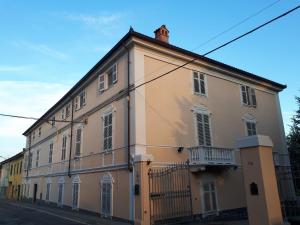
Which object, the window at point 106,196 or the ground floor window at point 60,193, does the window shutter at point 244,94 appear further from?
the ground floor window at point 60,193

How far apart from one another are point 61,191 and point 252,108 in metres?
15.8

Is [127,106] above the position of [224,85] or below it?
below

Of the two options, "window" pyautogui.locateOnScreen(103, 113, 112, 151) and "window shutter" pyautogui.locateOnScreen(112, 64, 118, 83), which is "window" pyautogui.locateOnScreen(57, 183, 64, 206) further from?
"window shutter" pyautogui.locateOnScreen(112, 64, 118, 83)

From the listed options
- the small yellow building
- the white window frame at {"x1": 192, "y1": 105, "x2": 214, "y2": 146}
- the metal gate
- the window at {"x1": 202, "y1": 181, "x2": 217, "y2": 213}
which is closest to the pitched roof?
the white window frame at {"x1": 192, "y1": 105, "x2": 214, "y2": 146}

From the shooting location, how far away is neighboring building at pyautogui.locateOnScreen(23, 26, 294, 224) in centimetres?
1443

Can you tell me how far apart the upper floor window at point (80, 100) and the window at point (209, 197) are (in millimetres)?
10494

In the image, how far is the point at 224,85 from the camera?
1956cm

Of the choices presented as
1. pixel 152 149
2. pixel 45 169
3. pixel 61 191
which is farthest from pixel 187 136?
pixel 45 169

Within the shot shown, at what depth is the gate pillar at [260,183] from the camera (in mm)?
7809

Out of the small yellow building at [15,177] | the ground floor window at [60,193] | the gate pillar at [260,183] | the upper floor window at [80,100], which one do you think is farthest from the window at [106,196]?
the small yellow building at [15,177]

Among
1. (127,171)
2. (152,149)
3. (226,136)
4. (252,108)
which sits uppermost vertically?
(252,108)

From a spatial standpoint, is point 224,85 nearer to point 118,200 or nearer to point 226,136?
point 226,136

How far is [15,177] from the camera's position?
42906 mm

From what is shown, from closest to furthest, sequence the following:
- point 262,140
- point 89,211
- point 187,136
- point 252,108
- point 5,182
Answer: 1. point 262,140
2. point 187,136
3. point 89,211
4. point 252,108
5. point 5,182
